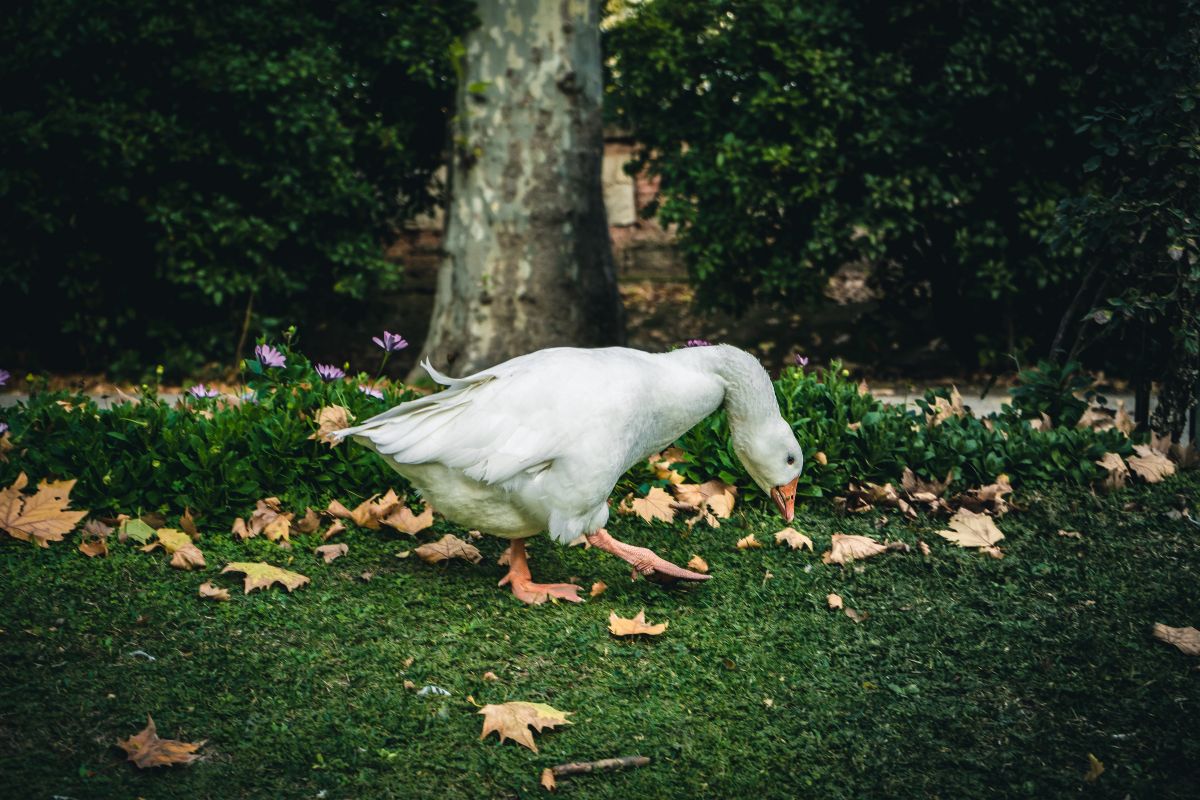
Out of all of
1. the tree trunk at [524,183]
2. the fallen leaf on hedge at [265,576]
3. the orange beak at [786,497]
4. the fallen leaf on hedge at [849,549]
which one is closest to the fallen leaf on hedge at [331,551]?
the fallen leaf on hedge at [265,576]

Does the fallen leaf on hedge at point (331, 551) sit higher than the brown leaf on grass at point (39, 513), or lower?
lower

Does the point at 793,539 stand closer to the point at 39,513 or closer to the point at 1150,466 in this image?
the point at 1150,466

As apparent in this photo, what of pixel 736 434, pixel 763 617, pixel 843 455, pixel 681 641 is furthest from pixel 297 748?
pixel 843 455

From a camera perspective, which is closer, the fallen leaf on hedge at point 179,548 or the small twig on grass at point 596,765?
the small twig on grass at point 596,765

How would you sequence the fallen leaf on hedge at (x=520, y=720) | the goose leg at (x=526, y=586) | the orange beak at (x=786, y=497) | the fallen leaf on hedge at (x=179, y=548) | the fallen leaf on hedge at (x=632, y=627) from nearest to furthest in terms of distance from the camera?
the fallen leaf on hedge at (x=520, y=720), the fallen leaf on hedge at (x=632, y=627), the goose leg at (x=526, y=586), the fallen leaf on hedge at (x=179, y=548), the orange beak at (x=786, y=497)

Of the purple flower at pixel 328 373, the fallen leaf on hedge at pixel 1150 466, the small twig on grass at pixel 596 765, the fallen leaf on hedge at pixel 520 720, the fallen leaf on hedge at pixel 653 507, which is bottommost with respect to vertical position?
the small twig on grass at pixel 596 765

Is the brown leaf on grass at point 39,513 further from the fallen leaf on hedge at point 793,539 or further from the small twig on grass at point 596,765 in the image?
the fallen leaf on hedge at point 793,539

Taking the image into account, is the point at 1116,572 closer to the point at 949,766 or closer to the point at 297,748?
the point at 949,766

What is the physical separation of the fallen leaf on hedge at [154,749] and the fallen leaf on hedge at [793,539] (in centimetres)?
217

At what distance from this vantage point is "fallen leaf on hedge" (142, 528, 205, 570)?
137 inches

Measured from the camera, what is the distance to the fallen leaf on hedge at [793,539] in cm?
378

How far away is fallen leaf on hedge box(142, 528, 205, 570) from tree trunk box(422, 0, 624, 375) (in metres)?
3.19

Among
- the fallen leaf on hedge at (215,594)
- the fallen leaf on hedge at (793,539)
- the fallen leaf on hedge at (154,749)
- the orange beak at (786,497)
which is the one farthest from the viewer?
the fallen leaf on hedge at (793,539)

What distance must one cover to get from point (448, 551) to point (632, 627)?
0.88m
